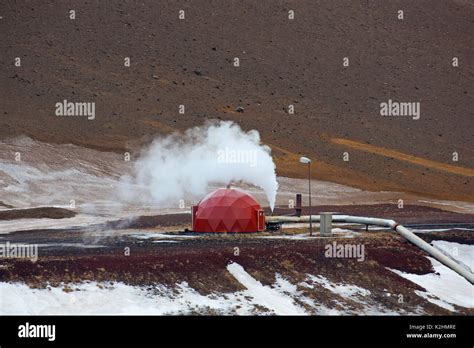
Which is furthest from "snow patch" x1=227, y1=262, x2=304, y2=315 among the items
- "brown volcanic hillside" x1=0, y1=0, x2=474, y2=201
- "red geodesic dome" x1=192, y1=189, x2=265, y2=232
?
"brown volcanic hillside" x1=0, y1=0, x2=474, y2=201

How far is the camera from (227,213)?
178 feet

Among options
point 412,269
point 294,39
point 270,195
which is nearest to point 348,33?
point 294,39

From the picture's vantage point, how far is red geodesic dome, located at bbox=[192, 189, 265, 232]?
54.3m

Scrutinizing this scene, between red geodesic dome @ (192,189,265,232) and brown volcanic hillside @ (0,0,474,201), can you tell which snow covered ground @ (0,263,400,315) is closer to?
red geodesic dome @ (192,189,265,232)

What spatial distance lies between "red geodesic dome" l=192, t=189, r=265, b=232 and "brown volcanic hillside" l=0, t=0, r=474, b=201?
4000cm

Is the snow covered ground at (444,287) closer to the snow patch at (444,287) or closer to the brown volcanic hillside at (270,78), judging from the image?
the snow patch at (444,287)

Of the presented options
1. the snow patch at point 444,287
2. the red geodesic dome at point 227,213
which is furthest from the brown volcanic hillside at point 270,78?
the snow patch at point 444,287

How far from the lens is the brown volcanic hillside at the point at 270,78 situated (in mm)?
103812

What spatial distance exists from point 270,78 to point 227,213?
7324cm

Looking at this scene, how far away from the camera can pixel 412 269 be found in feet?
160

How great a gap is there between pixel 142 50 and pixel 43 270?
81.8 meters

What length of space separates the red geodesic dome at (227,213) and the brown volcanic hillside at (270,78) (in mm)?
40003

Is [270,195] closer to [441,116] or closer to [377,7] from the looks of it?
[441,116]

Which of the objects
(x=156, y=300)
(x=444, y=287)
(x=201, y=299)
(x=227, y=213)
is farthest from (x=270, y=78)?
(x=156, y=300)
